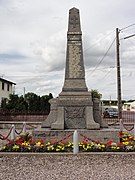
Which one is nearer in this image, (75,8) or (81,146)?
(81,146)

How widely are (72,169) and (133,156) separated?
6.20 feet

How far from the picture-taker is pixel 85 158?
6.59 m

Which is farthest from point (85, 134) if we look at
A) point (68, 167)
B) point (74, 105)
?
point (68, 167)

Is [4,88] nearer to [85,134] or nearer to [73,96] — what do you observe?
[73,96]

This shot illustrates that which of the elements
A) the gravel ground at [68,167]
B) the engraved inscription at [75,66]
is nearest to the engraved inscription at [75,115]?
the engraved inscription at [75,66]

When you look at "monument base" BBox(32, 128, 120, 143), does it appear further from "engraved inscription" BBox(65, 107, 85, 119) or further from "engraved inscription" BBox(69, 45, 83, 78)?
"engraved inscription" BBox(69, 45, 83, 78)

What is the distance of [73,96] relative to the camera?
9.34 m

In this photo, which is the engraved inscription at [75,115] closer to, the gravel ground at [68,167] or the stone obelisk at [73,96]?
the stone obelisk at [73,96]

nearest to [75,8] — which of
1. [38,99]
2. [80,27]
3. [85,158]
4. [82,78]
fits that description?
[80,27]

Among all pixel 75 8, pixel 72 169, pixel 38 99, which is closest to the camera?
pixel 72 169

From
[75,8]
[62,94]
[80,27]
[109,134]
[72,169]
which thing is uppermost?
[75,8]

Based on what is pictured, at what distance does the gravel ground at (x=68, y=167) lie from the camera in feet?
17.3

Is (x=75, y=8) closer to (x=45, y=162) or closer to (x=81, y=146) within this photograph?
(x=81, y=146)

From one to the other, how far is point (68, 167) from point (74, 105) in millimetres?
3429
